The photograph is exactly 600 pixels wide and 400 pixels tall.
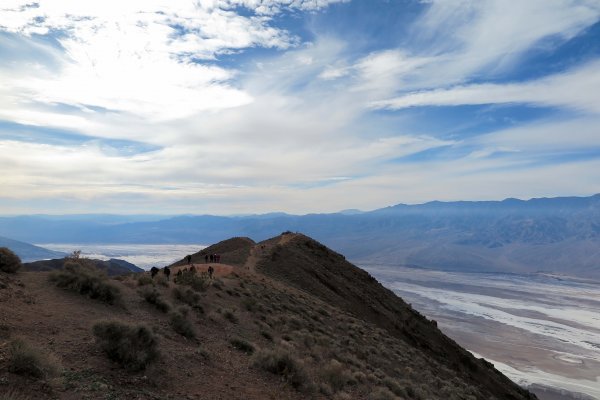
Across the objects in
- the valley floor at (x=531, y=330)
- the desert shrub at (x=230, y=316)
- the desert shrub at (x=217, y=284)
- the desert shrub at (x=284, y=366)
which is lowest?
the valley floor at (x=531, y=330)

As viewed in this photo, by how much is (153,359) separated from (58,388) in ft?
9.24

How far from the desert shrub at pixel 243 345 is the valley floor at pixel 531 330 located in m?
63.3

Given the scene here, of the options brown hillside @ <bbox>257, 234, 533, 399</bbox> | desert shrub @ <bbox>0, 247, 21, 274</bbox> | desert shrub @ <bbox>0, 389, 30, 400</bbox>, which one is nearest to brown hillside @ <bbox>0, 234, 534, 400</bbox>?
desert shrub @ <bbox>0, 389, 30, 400</bbox>

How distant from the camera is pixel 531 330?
4227 inches

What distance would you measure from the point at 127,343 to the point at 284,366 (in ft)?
16.4

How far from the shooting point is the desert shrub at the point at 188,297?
17.3 meters

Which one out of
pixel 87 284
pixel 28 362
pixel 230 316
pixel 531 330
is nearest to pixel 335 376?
pixel 230 316

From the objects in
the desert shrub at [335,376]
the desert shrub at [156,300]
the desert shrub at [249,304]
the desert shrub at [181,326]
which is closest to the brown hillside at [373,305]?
the desert shrub at [249,304]

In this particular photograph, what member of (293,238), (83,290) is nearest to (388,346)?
(83,290)

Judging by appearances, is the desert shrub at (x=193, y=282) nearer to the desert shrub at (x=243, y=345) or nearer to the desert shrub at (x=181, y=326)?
the desert shrub at (x=181, y=326)

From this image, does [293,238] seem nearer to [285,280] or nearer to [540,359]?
[285,280]

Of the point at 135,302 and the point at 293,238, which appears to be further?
the point at 293,238

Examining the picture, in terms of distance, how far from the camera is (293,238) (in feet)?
178

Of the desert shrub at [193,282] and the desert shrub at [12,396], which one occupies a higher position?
the desert shrub at [12,396]
